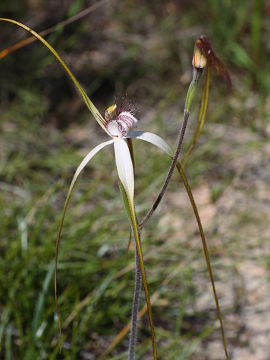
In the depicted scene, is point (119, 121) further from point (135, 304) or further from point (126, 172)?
point (135, 304)

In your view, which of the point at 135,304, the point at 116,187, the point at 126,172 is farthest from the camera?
the point at 116,187

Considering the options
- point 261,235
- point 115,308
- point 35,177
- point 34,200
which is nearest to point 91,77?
point 35,177

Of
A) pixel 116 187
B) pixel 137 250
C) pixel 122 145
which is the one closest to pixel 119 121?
pixel 122 145

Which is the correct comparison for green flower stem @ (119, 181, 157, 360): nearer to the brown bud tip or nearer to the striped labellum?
the striped labellum

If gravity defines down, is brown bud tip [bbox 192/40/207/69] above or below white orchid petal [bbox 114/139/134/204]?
above

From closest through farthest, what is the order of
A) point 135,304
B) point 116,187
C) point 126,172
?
point 126,172, point 135,304, point 116,187

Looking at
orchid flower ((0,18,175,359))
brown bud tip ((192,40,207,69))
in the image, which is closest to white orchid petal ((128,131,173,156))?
orchid flower ((0,18,175,359))

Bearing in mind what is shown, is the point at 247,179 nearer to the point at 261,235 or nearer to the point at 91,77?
the point at 261,235

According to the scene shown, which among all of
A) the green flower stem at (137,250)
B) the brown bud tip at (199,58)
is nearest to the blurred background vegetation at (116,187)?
the green flower stem at (137,250)
